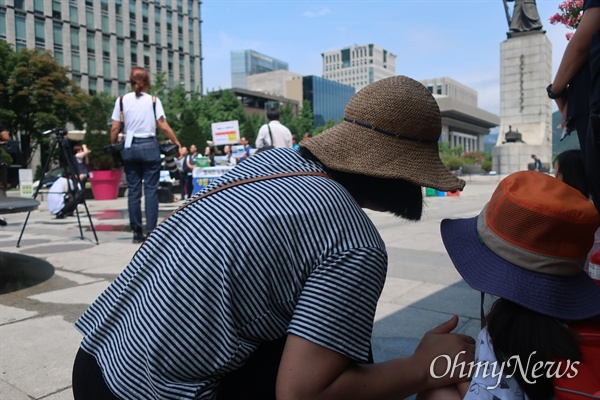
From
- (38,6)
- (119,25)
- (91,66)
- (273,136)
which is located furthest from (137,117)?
(119,25)

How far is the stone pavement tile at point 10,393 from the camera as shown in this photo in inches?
78.9

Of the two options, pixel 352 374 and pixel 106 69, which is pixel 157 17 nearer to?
pixel 106 69

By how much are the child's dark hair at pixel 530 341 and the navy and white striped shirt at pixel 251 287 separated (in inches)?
15.8

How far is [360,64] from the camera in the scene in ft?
566

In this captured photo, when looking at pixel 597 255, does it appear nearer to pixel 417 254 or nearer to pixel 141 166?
pixel 417 254

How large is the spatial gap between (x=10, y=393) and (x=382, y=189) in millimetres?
1737

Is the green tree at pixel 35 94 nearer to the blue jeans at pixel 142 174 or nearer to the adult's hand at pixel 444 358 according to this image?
the blue jeans at pixel 142 174

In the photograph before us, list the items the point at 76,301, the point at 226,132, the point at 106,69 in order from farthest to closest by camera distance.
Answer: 1. the point at 106,69
2. the point at 226,132
3. the point at 76,301

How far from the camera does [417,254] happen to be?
5094mm

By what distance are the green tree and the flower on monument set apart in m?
33.9

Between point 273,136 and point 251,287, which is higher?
point 273,136

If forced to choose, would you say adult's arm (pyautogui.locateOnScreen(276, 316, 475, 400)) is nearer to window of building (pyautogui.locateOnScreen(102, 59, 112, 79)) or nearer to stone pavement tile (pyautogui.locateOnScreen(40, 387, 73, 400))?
stone pavement tile (pyautogui.locateOnScreen(40, 387, 73, 400))

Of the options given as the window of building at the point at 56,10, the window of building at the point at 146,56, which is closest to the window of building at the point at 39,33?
the window of building at the point at 56,10

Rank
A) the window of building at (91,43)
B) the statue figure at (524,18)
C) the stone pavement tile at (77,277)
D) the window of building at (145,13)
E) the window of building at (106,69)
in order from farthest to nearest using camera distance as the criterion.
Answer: the window of building at (145,13) < the window of building at (106,69) < the window of building at (91,43) < the statue figure at (524,18) < the stone pavement tile at (77,277)
